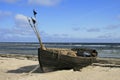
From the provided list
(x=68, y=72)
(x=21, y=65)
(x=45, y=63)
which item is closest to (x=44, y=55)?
(x=45, y=63)

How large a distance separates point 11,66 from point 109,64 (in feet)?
23.9

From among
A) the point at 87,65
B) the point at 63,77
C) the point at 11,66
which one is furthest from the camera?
the point at 11,66

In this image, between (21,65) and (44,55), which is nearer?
(44,55)

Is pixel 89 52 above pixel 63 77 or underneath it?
above

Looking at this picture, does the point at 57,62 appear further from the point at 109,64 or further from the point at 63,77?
the point at 109,64

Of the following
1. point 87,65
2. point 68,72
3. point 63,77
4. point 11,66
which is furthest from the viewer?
point 11,66

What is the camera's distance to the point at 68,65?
18562 mm

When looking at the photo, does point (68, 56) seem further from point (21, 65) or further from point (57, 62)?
point (21, 65)

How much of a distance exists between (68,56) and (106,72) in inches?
95.3

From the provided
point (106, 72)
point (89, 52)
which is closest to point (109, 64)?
point (89, 52)

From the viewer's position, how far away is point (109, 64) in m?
21.5

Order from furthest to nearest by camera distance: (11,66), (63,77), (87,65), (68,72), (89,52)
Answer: (11,66) < (89,52) < (87,65) < (68,72) < (63,77)

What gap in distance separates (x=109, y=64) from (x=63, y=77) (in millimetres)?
5935

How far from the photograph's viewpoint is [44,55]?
1798cm
